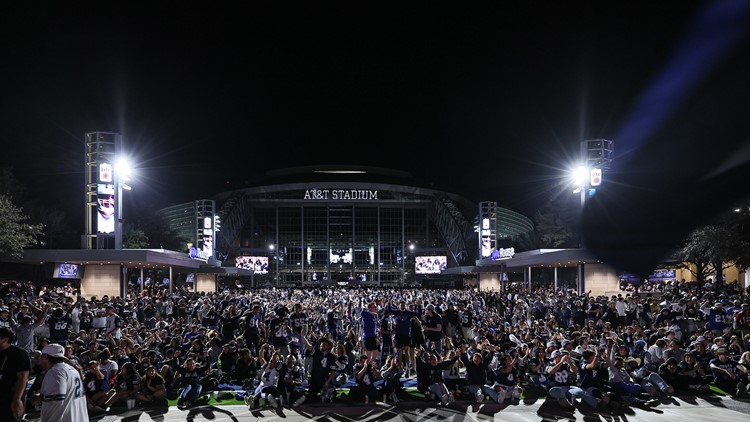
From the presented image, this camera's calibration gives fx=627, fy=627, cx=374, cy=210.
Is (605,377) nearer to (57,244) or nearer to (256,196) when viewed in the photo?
(57,244)

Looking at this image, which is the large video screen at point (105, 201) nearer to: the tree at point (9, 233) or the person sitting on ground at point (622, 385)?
the tree at point (9, 233)

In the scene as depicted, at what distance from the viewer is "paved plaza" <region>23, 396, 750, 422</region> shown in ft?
36.6

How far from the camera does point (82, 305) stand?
21.1 m

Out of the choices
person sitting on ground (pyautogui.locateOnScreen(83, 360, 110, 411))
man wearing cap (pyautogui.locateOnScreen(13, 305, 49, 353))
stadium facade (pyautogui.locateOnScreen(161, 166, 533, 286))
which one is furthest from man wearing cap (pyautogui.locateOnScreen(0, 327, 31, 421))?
stadium facade (pyautogui.locateOnScreen(161, 166, 533, 286))

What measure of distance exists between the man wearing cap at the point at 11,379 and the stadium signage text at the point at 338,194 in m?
107

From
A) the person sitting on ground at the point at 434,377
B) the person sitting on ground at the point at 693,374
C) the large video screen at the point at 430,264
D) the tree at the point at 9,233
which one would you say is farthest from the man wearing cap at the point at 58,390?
the large video screen at the point at 430,264

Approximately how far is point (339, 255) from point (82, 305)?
9130 cm

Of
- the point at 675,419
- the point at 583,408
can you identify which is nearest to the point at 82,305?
the point at 583,408

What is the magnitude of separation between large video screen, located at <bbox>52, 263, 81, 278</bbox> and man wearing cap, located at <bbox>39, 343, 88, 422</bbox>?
31.5 m

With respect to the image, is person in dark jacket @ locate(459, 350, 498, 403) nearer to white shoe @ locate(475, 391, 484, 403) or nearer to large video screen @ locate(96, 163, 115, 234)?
white shoe @ locate(475, 391, 484, 403)

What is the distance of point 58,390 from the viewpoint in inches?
262

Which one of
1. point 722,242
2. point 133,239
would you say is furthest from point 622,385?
point 133,239

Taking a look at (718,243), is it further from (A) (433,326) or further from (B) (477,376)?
(B) (477,376)

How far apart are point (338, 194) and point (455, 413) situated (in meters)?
103
